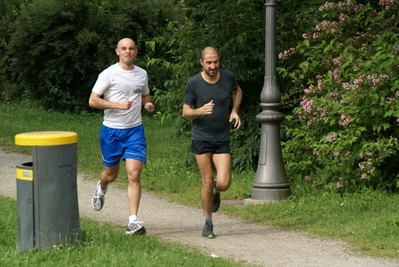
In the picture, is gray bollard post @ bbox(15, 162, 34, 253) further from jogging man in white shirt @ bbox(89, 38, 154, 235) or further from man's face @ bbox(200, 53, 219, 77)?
man's face @ bbox(200, 53, 219, 77)

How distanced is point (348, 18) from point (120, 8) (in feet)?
45.3

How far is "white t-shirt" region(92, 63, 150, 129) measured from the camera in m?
9.10

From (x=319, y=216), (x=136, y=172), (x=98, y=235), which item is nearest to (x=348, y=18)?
(x=319, y=216)

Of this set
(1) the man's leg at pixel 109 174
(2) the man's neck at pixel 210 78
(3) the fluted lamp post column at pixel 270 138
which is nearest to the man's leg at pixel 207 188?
(2) the man's neck at pixel 210 78

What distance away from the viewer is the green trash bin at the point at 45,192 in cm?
776

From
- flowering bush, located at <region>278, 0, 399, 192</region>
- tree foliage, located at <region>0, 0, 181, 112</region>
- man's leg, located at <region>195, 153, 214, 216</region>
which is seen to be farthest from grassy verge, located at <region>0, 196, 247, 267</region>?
tree foliage, located at <region>0, 0, 181, 112</region>

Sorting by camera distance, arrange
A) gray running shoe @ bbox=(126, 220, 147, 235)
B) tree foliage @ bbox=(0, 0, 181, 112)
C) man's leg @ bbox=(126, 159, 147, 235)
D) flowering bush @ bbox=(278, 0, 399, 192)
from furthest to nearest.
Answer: tree foliage @ bbox=(0, 0, 181, 112)
flowering bush @ bbox=(278, 0, 399, 192)
man's leg @ bbox=(126, 159, 147, 235)
gray running shoe @ bbox=(126, 220, 147, 235)

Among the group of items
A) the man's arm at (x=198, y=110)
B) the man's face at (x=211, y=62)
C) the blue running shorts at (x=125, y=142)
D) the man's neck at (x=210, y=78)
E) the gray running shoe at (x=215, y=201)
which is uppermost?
the man's face at (x=211, y=62)

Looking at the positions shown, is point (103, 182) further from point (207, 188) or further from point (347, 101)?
point (347, 101)

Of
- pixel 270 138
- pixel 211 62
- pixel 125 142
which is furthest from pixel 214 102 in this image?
pixel 270 138

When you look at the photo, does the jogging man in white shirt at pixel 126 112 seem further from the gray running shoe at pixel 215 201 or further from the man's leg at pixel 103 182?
the gray running shoe at pixel 215 201

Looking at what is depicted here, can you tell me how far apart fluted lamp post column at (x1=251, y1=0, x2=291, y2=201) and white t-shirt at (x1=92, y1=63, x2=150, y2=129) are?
242cm

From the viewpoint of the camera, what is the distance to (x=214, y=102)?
9023 millimetres

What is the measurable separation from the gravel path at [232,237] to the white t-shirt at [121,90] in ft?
3.75
